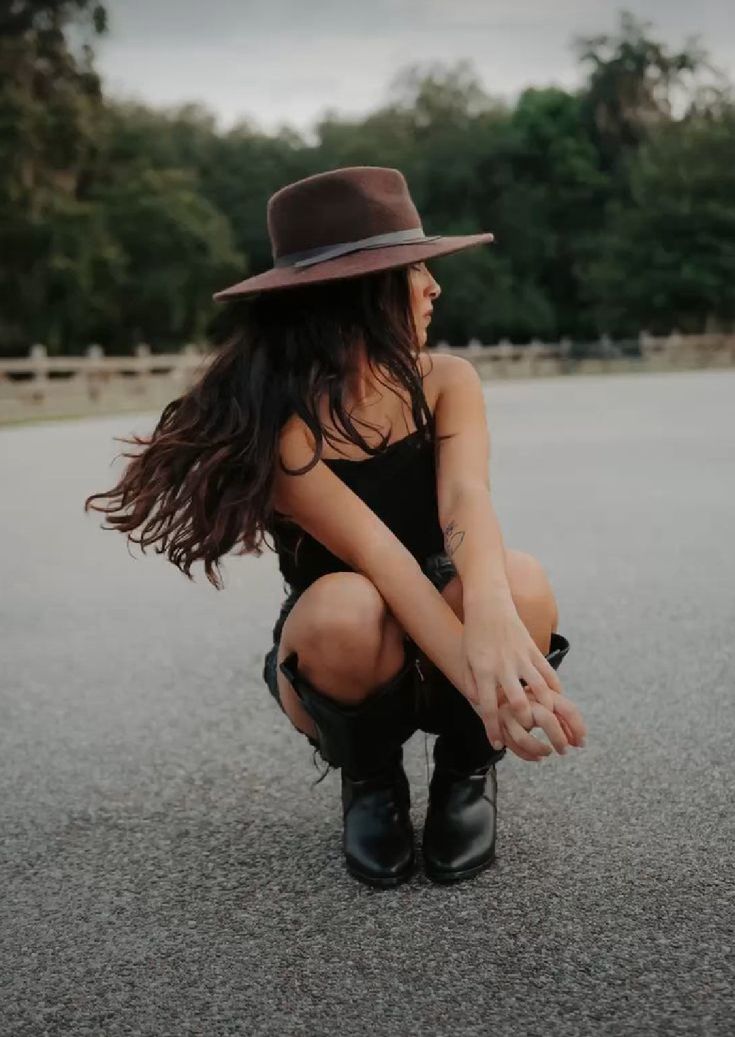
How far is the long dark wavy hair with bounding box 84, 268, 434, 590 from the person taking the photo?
254cm

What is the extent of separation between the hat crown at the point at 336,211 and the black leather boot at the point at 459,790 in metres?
0.80

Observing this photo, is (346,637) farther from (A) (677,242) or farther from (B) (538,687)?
(A) (677,242)

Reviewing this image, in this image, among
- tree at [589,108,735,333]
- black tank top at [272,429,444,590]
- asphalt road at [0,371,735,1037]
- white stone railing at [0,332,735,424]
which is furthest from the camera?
tree at [589,108,735,333]

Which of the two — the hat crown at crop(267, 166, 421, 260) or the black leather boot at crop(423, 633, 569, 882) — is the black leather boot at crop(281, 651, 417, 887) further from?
the hat crown at crop(267, 166, 421, 260)

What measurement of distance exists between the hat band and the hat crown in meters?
0.01

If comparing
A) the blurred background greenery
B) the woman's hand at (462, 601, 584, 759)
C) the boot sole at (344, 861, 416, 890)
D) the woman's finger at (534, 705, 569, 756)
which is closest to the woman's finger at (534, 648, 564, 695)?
the woman's hand at (462, 601, 584, 759)

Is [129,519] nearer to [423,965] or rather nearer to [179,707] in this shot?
[423,965]

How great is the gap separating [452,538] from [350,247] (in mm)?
538

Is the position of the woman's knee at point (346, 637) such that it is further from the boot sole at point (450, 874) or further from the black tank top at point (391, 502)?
the boot sole at point (450, 874)

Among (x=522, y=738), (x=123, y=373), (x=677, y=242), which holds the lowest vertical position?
(x=677, y=242)

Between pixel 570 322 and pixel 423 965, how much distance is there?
59937mm

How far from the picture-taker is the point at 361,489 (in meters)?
2.66

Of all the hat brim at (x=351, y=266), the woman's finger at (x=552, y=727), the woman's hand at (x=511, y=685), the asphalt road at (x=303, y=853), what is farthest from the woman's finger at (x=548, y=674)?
the hat brim at (x=351, y=266)

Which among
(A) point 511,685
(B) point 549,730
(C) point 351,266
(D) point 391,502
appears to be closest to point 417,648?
(D) point 391,502
